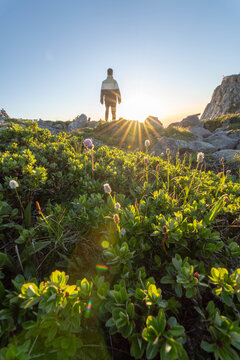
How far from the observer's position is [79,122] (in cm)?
1909

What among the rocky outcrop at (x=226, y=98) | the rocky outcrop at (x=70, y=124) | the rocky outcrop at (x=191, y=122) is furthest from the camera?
the rocky outcrop at (x=226, y=98)

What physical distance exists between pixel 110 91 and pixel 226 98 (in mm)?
48486

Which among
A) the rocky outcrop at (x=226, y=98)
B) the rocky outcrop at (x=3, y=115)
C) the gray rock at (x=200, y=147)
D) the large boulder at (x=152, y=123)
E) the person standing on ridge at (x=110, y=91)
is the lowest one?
the gray rock at (x=200, y=147)

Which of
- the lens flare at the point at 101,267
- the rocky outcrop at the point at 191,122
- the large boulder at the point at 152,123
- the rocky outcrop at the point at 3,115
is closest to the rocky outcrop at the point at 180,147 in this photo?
the large boulder at the point at 152,123

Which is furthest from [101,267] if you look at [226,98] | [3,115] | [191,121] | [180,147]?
[226,98]

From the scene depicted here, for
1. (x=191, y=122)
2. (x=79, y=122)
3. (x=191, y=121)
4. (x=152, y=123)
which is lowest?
(x=152, y=123)

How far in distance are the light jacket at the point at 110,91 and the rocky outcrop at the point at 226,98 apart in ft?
133

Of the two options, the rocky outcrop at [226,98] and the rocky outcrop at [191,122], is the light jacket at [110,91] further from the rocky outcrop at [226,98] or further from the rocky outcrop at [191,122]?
the rocky outcrop at [226,98]

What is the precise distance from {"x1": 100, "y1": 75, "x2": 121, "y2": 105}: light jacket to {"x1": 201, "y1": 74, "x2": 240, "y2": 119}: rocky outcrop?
133 feet

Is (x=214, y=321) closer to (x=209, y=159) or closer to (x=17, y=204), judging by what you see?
(x=17, y=204)

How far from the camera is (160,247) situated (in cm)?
179

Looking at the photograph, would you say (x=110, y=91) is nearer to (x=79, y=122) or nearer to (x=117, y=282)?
(x=79, y=122)

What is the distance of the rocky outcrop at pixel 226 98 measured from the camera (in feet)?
151

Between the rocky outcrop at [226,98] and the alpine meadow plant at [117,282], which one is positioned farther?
the rocky outcrop at [226,98]
